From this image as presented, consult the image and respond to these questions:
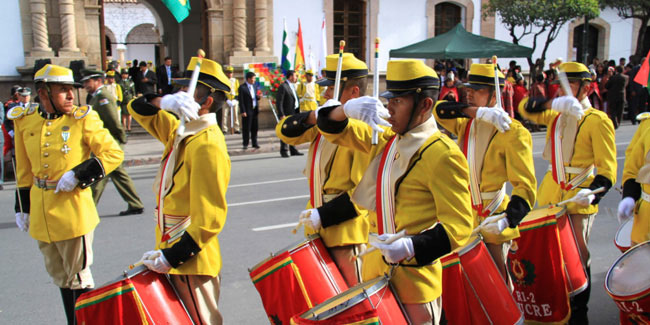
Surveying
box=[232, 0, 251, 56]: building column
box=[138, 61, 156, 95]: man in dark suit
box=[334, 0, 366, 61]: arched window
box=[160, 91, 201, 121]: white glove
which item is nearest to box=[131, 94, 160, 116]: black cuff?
box=[160, 91, 201, 121]: white glove

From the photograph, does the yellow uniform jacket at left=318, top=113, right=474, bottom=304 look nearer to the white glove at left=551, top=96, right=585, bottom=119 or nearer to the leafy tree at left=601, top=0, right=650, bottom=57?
Result: the white glove at left=551, top=96, right=585, bottom=119

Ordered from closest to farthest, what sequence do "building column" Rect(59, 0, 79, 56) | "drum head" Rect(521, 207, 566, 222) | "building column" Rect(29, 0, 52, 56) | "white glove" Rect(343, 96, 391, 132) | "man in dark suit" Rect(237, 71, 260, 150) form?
"white glove" Rect(343, 96, 391, 132)
"drum head" Rect(521, 207, 566, 222)
"man in dark suit" Rect(237, 71, 260, 150)
"building column" Rect(29, 0, 52, 56)
"building column" Rect(59, 0, 79, 56)

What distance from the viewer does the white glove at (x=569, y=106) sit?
4629mm

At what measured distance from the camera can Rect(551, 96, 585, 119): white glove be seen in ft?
15.2

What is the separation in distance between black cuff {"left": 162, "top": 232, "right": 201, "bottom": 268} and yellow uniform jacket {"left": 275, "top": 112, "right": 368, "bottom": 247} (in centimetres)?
94

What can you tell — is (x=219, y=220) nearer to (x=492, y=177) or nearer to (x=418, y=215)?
(x=418, y=215)

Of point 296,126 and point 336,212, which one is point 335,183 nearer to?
point 336,212

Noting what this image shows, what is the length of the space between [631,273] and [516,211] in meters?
0.75

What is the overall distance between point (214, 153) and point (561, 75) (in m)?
2.99

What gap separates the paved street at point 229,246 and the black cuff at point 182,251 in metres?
1.93

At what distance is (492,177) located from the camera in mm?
4277

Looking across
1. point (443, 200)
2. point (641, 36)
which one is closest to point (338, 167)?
point (443, 200)

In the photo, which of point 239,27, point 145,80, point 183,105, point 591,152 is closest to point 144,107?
point 183,105

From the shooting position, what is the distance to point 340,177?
12.8ft
